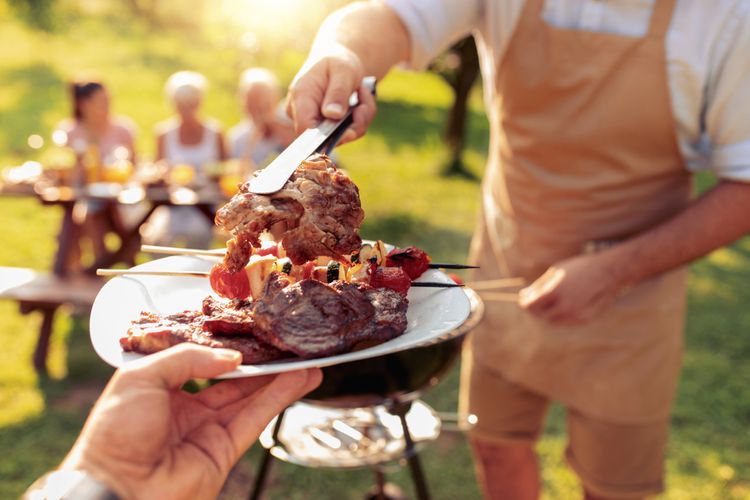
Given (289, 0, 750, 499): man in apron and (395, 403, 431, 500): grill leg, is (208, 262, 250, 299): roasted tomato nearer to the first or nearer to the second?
(289, 0, 750, 499): man in apron

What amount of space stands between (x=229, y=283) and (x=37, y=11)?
1891 cm

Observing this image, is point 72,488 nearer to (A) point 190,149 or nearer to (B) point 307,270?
(B) point 307,270

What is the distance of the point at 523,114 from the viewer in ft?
8.72

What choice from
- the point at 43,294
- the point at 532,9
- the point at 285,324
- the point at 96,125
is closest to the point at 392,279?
the point at 285,324

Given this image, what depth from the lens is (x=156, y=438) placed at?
132cm

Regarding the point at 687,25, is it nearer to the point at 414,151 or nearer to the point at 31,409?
the point at 31,409

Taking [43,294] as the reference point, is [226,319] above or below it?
above

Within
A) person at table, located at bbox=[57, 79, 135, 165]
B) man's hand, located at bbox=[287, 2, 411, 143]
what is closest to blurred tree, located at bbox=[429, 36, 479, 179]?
person at table, located at bbox=[57, 79, 135, 165]

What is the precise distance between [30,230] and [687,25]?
289 inches

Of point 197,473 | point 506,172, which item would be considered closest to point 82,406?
point 506,172

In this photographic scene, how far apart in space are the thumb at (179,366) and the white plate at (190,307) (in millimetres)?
28

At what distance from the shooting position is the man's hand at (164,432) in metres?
1.27

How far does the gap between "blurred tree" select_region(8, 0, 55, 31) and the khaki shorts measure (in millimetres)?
18002

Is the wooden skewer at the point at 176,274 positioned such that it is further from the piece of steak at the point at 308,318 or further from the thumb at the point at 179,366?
the thumb at the point at 179,366
